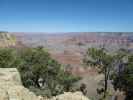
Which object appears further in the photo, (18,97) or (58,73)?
(58,73)

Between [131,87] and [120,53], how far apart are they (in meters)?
4.28

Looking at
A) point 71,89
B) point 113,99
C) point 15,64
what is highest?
point 15,64

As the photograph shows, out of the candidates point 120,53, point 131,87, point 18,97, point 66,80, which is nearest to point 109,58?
point 120,53

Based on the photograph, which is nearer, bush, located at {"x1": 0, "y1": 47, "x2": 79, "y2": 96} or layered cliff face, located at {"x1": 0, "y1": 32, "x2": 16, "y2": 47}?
bush, located at {"x1": 0, "y1": 47, "x2": 79, "y2": 96}

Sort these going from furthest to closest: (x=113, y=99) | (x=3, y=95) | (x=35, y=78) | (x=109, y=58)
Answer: (x=113, y=99) → (x=35, y=78) → (x=109, y=58) → (x=3, y=95)

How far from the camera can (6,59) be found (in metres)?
24.3

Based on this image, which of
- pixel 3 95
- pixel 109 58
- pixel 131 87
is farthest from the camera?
pixel 109 58

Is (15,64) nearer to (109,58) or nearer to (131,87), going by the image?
(109,58)

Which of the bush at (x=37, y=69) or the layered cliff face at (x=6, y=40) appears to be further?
the layered cliff face at (x=6, y=40)

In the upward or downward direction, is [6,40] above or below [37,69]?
below

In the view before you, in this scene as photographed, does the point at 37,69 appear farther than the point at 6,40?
No

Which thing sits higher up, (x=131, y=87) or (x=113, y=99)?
(x=131, y=87)

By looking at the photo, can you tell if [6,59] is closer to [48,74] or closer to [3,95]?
[48,74]

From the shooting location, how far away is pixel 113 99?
95.3ft
